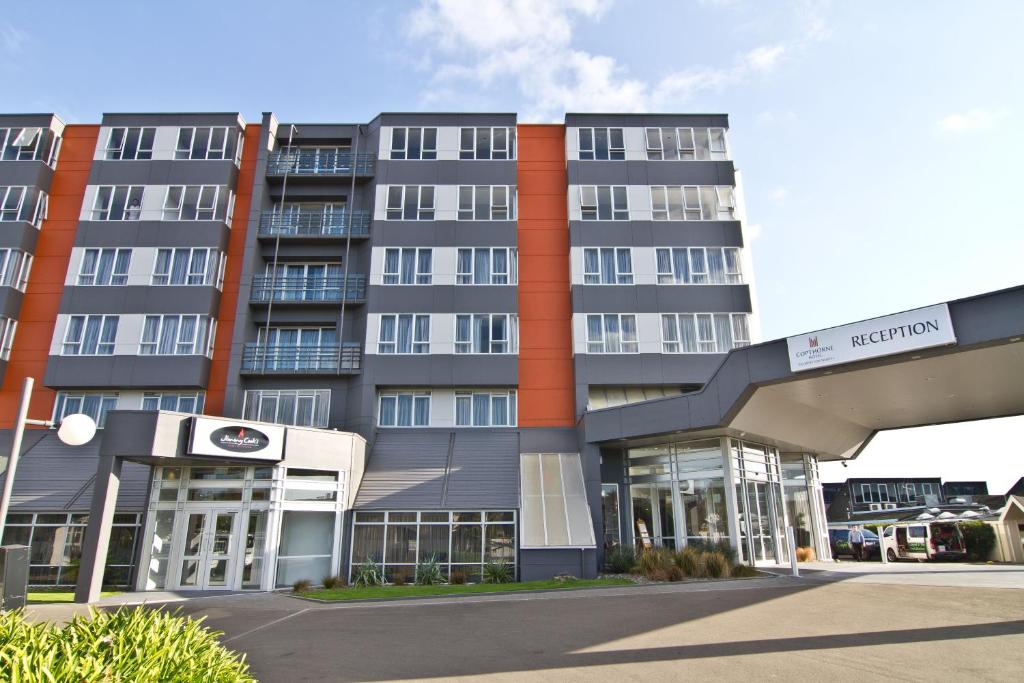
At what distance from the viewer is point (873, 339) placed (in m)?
14.9

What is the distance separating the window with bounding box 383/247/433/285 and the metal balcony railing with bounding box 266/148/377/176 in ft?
14.8

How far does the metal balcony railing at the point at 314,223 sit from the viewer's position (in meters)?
27.9

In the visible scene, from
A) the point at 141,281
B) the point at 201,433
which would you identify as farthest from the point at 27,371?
the point at 201,433

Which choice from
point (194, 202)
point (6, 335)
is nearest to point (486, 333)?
point (194, 202)

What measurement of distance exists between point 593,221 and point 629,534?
1327 centimetres

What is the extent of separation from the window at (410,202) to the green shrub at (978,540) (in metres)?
27.2

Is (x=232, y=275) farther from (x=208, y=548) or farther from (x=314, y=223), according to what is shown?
(x=208, y=548)

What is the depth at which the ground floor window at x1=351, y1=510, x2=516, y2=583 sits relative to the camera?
843 inches

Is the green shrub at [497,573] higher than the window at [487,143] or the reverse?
the reverse

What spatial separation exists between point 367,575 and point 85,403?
47.7 feet

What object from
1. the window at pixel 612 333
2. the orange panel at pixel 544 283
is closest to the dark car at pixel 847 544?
the window at pixel 612 333

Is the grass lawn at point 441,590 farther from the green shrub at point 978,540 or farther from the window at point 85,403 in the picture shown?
the green shrub at point 978,540

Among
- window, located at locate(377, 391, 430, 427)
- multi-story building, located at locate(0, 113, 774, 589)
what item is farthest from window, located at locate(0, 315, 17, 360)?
window, located at locate(377, 391, 430, 427)

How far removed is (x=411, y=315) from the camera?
1041 inches
